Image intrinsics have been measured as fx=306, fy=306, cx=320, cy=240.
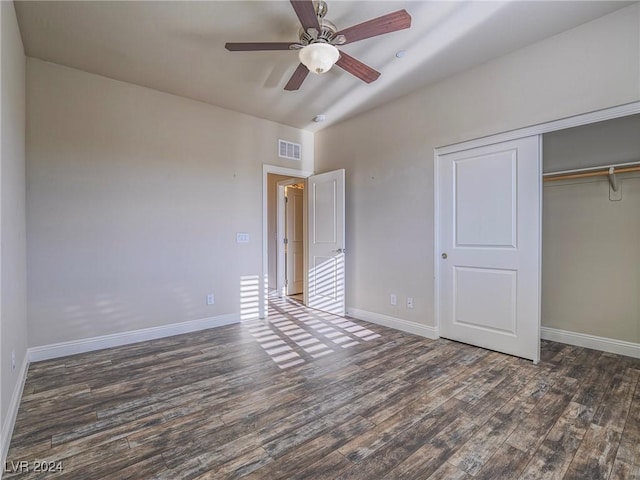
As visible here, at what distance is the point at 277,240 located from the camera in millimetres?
6203

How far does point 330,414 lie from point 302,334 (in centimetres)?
163

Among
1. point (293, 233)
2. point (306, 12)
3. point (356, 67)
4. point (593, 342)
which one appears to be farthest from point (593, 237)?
point (293, 233)

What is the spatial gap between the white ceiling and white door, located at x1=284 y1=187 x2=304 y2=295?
8.77 feet

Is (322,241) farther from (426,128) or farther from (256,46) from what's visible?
(256,46)

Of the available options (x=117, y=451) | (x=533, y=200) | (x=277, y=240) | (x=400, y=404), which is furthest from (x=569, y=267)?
(x=277, y=240)

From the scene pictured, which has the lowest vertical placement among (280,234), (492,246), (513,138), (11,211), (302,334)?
(302,334)

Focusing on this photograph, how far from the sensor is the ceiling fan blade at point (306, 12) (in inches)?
69.5

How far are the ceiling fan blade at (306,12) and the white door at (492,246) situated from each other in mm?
2023

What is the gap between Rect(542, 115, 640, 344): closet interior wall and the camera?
115 inches

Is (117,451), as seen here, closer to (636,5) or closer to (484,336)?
(484,336)

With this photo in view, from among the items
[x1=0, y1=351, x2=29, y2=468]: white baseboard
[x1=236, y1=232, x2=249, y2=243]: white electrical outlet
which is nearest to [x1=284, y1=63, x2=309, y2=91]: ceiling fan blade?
[x1=236, y1=232, x2=249, y2=243]: white electrical outlet

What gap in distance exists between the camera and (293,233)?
20.0ft

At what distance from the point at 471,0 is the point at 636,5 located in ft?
3.90

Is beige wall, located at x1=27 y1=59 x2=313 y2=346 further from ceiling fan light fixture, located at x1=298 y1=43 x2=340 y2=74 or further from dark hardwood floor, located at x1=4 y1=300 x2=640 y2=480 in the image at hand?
ceiling fan light fixture, located at x1=298 y1=43 x2=340 y2=74
